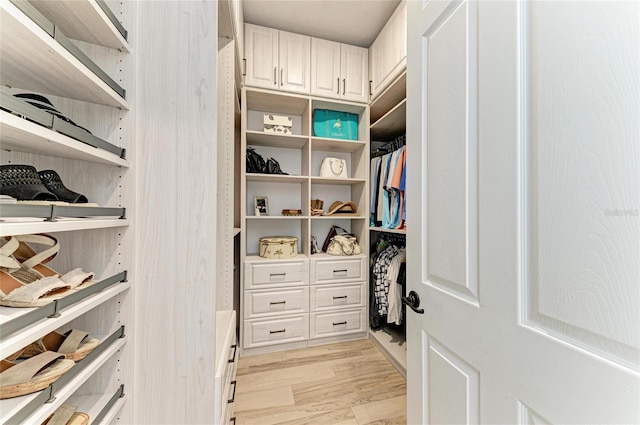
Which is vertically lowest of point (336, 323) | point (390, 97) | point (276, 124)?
point (336, 323)

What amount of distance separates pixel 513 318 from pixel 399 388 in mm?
1420

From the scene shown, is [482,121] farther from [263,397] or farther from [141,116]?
[263,397]

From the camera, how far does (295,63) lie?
223 centimetres

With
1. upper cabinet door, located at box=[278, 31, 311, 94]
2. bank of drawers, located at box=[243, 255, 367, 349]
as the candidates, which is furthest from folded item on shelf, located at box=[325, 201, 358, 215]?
upper cabinet door, located at box=[278, 31, 311, 94]

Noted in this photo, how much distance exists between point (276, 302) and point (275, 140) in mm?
1394

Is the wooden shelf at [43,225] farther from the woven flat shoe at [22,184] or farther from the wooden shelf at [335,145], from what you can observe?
the wooden shelf at [335,145]

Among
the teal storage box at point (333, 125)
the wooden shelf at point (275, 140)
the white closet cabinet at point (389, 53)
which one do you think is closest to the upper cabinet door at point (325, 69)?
the teal storage box at point (333, 125)

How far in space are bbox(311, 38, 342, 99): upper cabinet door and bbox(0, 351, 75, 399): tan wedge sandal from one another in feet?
7.28

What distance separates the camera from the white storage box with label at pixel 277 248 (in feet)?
7.20

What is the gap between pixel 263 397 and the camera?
1615mm

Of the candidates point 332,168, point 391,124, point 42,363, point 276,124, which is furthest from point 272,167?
point 42,363

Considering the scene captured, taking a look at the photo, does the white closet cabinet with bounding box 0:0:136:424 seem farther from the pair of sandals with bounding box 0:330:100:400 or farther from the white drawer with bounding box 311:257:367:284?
the white drawer with bounding box 311:257:367:284

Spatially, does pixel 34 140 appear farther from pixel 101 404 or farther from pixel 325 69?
pixel 325 69

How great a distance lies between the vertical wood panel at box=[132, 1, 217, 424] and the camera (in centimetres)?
92
